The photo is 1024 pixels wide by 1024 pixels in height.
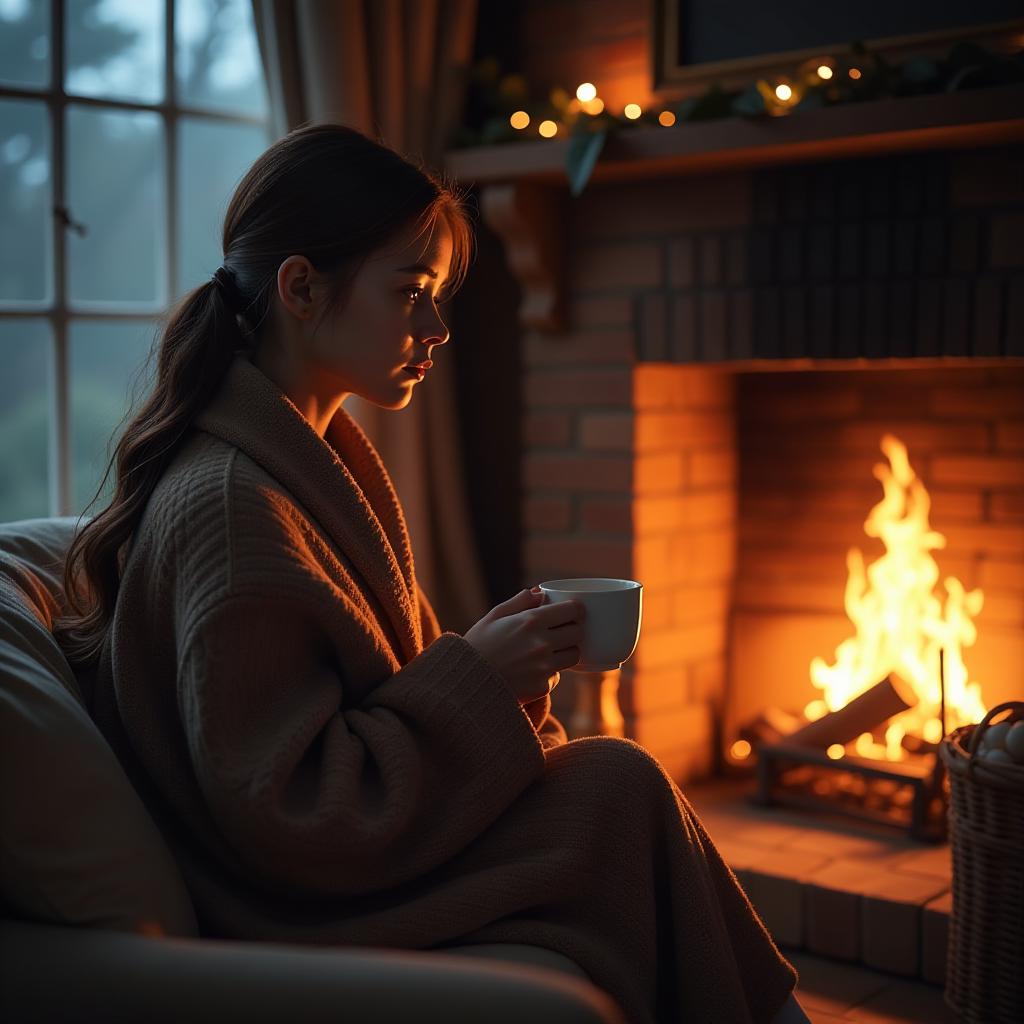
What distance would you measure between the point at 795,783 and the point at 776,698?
0.19 metres

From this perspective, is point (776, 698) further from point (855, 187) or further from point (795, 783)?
point (855, 187)

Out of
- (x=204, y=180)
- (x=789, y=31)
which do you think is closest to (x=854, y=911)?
(x=789, y=31)

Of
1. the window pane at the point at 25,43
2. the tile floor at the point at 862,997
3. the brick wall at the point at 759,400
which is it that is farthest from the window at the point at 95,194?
the tile floor at the point at 862,997

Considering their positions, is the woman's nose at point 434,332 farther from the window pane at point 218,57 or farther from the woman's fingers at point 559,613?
the window pane at point 218,57

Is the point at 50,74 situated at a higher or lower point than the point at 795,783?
higher

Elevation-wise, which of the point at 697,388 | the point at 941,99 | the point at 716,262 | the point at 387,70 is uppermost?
the point at 387,70

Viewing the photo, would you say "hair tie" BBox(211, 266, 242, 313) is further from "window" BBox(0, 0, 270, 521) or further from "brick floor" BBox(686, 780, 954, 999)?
"brick floor" BBox(686, 780, 954, 999)

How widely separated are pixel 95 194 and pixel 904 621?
5.52 feet

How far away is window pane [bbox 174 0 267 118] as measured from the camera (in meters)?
2.44

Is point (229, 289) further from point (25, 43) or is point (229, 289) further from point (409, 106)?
point (409, 106)

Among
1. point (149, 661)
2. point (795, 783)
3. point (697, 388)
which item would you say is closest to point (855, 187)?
point (697, 388)

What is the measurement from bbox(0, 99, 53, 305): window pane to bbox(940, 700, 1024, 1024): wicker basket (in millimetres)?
1684

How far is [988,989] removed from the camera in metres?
1.73

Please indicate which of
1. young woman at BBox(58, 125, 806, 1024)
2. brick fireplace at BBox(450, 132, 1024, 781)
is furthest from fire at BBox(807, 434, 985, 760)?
young woman at BBox(58, 125, 806, 1024)
